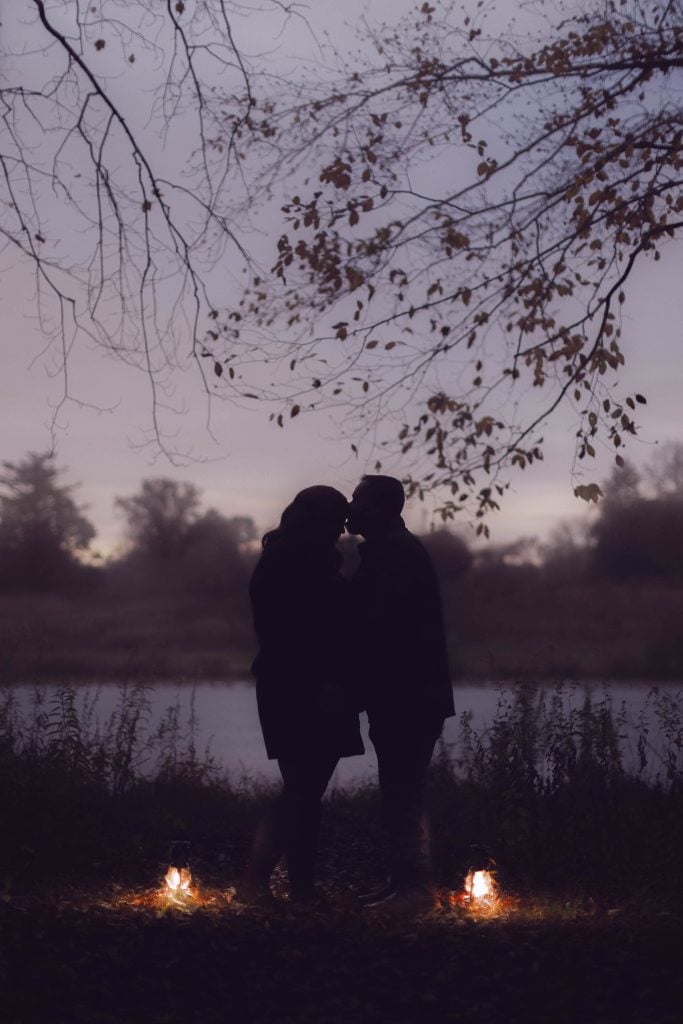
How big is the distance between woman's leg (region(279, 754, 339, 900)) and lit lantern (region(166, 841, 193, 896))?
1.90 ft

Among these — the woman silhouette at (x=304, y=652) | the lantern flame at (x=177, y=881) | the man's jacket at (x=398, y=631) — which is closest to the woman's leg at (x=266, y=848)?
the woman silhouette at (x=304, y=652)

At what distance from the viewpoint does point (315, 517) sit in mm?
6121

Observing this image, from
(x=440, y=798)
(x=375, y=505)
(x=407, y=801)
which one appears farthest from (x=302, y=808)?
(x=440, y=798)

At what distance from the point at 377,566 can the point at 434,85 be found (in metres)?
5.23

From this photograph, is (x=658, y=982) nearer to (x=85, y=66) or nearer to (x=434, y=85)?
(x=85, y=66)

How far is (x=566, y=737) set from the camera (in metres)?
8.37

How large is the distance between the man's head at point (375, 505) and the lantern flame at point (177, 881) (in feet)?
7.00

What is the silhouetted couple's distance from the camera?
611 centimetres

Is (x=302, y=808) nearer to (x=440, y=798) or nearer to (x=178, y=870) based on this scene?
(x=178, y=870)

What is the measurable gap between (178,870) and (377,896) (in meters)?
1.18

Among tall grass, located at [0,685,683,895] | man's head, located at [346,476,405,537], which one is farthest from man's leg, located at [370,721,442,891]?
man's head, located at [346,476,405,537]

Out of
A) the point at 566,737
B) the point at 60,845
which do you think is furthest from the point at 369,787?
the point at 60,845

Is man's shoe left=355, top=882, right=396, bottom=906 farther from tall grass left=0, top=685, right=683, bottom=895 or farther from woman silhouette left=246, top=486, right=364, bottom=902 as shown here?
tall grass left=0, top=685, right=683, bottom=895

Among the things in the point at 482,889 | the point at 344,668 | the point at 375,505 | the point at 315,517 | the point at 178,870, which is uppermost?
the point at 375,505
